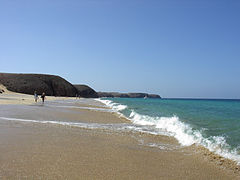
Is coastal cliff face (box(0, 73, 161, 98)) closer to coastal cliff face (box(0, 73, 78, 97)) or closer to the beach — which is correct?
coastal cliff face (box(0, 73, 78, 97))

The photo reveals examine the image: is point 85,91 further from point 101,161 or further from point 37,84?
point 101,161

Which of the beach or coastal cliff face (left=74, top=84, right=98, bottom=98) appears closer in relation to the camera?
the beach

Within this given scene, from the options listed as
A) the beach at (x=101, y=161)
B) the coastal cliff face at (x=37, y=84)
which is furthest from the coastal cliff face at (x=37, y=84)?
the beach at (x=101, y=161)

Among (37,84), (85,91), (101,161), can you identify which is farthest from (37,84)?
(101,161)

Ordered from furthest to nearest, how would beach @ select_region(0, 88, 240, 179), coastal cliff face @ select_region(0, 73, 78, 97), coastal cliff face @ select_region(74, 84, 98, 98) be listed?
coastal cliff face @ select_region(74, 84, 98, 98), coastal cliff face @ select_region(0, 73, 78, 97), beach @ select_region(0, 88, 240, 179)

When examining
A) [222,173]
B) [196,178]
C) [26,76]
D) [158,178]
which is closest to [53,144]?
[158,178]

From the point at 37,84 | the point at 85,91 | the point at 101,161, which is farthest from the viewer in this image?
the point at 85,91

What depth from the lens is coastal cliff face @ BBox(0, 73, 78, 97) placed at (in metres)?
99.8

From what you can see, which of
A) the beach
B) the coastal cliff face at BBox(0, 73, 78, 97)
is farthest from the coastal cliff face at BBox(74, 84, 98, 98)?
the beach

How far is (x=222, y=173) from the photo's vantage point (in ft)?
16.6

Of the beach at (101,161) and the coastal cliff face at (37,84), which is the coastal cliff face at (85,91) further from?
the beach at (101,161)

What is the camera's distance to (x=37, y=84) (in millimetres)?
109312

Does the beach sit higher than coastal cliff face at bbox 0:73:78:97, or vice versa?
coastal cliff face at bbox 0:73:78:97

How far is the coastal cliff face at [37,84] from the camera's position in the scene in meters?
99.8
